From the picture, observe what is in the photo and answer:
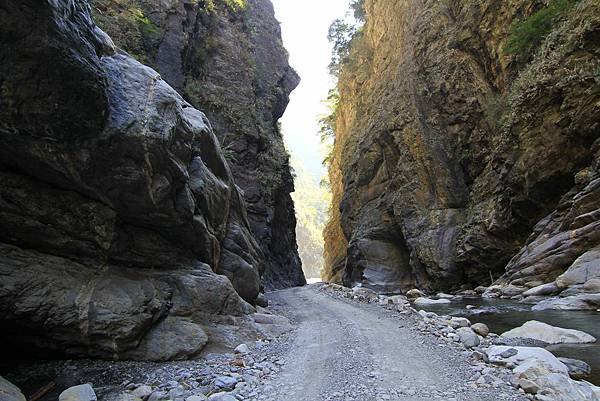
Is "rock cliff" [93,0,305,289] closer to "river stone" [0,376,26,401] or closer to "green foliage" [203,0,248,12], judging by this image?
"green foliage" [203,0,248,12]

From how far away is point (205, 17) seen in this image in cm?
2727

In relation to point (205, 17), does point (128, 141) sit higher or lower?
lower

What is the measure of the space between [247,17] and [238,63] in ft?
22.7

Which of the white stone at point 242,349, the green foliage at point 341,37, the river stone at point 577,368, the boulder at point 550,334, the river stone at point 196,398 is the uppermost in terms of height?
the green foliage at point 341,37

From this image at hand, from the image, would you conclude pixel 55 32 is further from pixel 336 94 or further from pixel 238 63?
pixel 336 94

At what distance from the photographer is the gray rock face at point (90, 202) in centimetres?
565

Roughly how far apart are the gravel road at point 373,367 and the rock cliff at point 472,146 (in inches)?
358

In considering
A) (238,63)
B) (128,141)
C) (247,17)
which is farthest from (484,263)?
(247,17)

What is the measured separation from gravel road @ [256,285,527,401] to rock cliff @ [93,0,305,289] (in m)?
17.3

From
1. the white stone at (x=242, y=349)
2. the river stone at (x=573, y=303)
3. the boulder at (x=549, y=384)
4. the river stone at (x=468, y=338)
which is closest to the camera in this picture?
the boulder at (x=549, y=384)

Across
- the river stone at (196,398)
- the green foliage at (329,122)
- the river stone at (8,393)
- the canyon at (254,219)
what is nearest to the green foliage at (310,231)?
the green foliage at (329,122)

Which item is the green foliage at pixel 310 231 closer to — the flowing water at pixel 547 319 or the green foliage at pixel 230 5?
the green foliage at pixel 230 5

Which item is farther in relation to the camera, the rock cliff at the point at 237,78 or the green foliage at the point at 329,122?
the green foliage at the point at 329,122

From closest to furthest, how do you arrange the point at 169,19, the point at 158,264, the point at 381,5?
1. the point at 158,264
2. the point at 169,19
3. the point at 381,5
